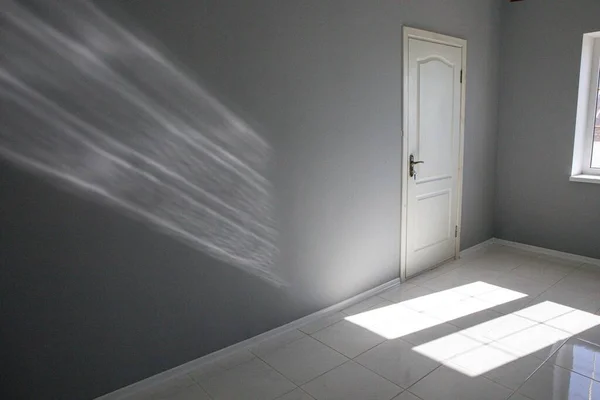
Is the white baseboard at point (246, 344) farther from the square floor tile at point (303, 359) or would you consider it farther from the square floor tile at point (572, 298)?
the square floor tile at point (572, 298)

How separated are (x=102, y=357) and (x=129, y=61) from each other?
4.74 feet

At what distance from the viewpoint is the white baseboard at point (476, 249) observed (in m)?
4.16

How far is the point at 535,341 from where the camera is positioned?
2512 millimetres

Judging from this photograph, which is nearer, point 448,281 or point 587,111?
point 448,281

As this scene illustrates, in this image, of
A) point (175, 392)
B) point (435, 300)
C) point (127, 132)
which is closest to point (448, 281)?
point (435, 300)

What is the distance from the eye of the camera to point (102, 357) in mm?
2004

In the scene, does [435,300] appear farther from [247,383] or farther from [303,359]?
[247,383]

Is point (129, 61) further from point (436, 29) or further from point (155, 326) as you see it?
point (436, 29)

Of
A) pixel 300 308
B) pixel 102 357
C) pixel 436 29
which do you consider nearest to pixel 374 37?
pixel 436 29

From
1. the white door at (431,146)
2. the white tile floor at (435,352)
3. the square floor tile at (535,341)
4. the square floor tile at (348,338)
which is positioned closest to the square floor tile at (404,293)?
the white tile floor at (435,352)

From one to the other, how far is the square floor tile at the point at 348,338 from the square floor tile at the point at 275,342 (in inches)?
4.9

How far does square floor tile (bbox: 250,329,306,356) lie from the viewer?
2492 millimetres

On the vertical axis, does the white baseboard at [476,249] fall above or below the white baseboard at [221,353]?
below

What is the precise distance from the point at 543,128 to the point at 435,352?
2.77 m
